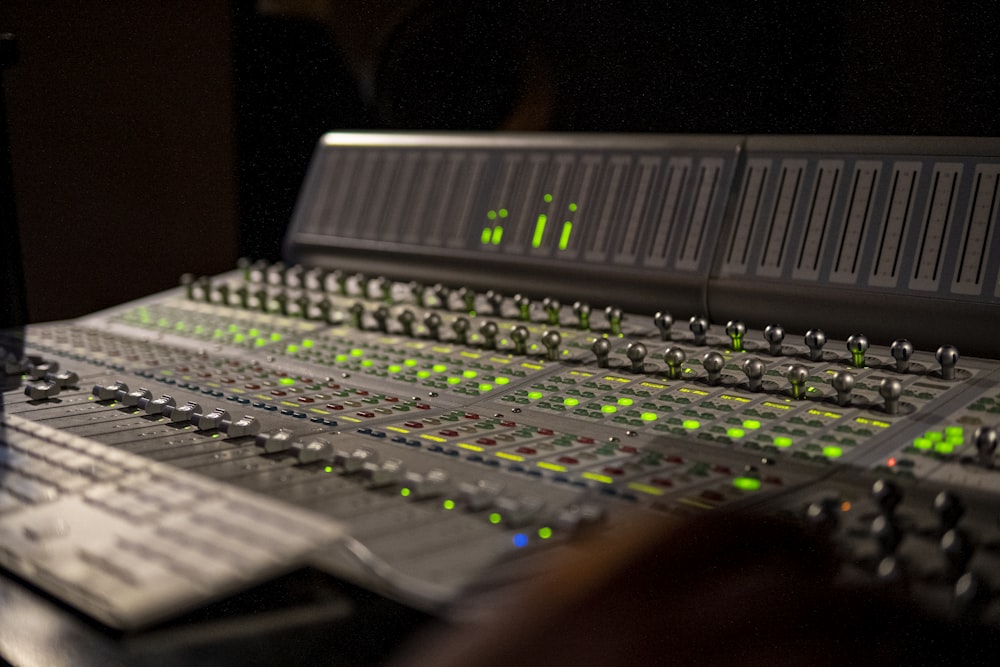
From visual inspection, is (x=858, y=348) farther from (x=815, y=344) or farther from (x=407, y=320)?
(x=407, y=320)

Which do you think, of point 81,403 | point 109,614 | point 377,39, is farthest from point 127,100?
point 109,614

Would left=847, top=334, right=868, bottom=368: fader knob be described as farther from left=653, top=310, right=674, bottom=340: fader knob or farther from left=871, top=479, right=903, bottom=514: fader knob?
left=871, top=479, right=903, bottom=514: fader knob

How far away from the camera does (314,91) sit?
2.24m

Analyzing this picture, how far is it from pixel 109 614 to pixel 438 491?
275 millimetres

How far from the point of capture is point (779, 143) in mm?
1399

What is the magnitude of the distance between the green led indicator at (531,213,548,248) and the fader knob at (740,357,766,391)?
0.60 m

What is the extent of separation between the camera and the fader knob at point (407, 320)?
145cm

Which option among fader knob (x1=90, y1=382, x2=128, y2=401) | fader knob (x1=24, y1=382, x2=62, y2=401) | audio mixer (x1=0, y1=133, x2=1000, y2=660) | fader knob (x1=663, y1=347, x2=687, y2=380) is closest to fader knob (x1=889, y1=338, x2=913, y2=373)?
audio mixer (x1=0, y1=133, x2=1000, y2=660)

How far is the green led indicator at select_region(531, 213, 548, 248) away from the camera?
1610mm

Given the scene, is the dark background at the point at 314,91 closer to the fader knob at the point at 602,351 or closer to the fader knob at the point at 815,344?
the fader knob at the point at 815,344

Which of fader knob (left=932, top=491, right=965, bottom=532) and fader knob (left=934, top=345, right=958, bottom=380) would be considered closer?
fader knob (left=932, top=491, right=965, bottom=532)

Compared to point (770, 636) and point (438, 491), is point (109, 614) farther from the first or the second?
point (770, 636)

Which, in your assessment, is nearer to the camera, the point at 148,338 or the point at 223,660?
the point at 223,660

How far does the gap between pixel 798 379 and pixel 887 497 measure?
1.05ft
